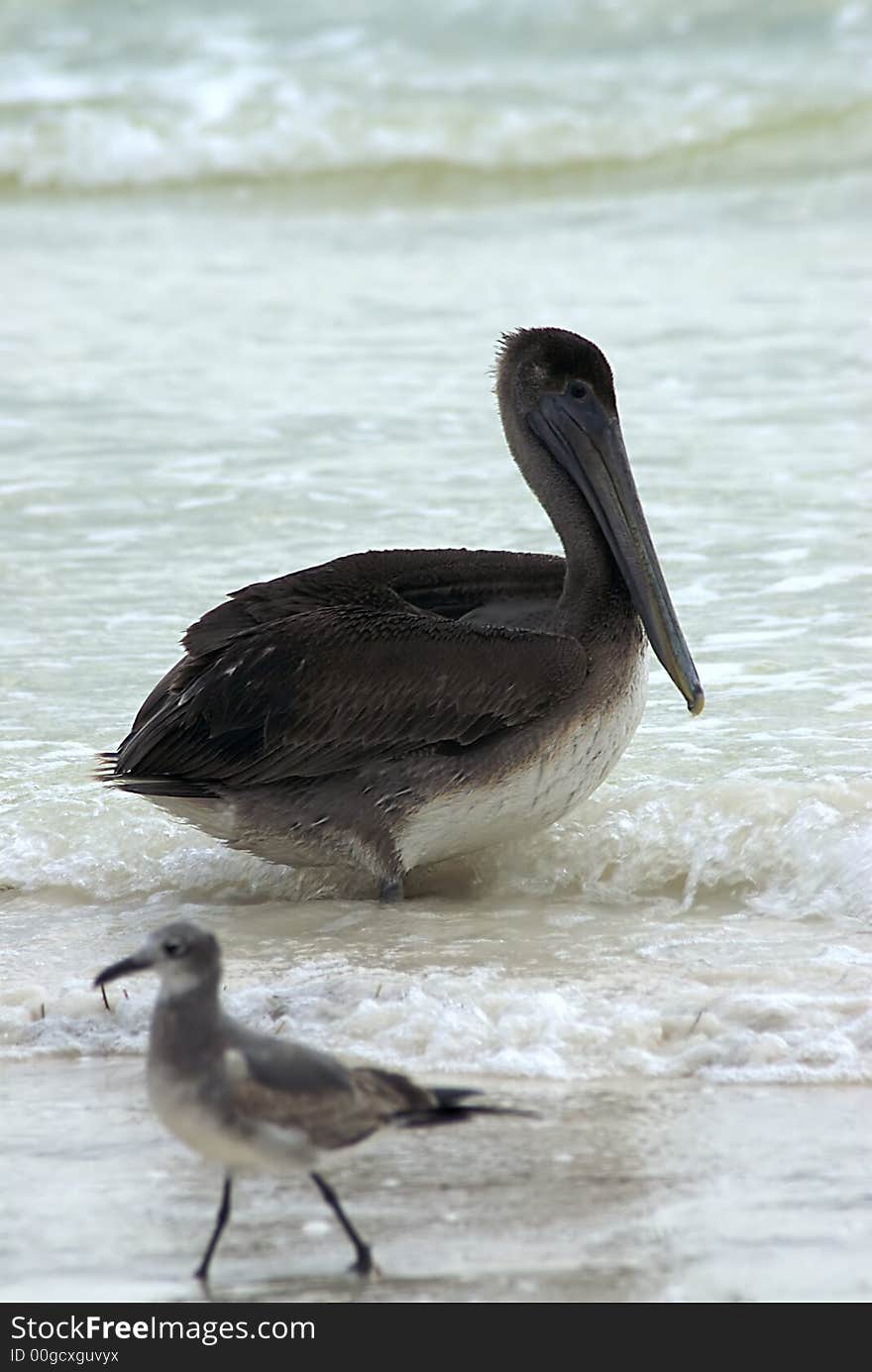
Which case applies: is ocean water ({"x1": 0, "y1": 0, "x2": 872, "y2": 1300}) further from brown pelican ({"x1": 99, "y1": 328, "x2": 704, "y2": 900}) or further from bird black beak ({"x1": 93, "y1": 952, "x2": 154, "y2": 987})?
bird black beak ({"x1": 93, "y1": 952, "x2": 154, "y2": 987})

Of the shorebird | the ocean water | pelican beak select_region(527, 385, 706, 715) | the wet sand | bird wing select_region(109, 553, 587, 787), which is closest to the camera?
the shorebird

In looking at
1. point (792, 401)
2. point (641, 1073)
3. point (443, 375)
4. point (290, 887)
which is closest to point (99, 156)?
point (443, 375)

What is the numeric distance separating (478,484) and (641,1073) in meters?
4.98

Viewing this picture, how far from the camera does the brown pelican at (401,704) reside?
4938 mm

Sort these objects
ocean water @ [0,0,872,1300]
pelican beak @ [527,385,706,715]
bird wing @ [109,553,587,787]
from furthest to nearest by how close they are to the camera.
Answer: pelican beak @ [527,385,706,715]
bird wing @ [109,553,587,787]
ocean water @ [0,0,872,1300]

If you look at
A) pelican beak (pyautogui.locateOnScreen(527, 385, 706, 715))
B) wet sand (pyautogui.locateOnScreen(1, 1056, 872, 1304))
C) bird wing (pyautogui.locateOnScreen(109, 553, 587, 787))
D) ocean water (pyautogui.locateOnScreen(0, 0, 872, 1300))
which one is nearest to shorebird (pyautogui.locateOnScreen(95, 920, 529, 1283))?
wet sand (pyautogui.locateOnScreen(1, 1056, 872, 1304))

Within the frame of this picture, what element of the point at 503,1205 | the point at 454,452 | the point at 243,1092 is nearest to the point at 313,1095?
the point at 243,1092

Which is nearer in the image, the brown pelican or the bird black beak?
the bird black beak

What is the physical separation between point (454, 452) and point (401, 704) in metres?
4.52

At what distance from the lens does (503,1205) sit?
135 inches

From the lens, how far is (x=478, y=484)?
881cm

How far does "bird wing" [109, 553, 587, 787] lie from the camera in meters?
4.92
